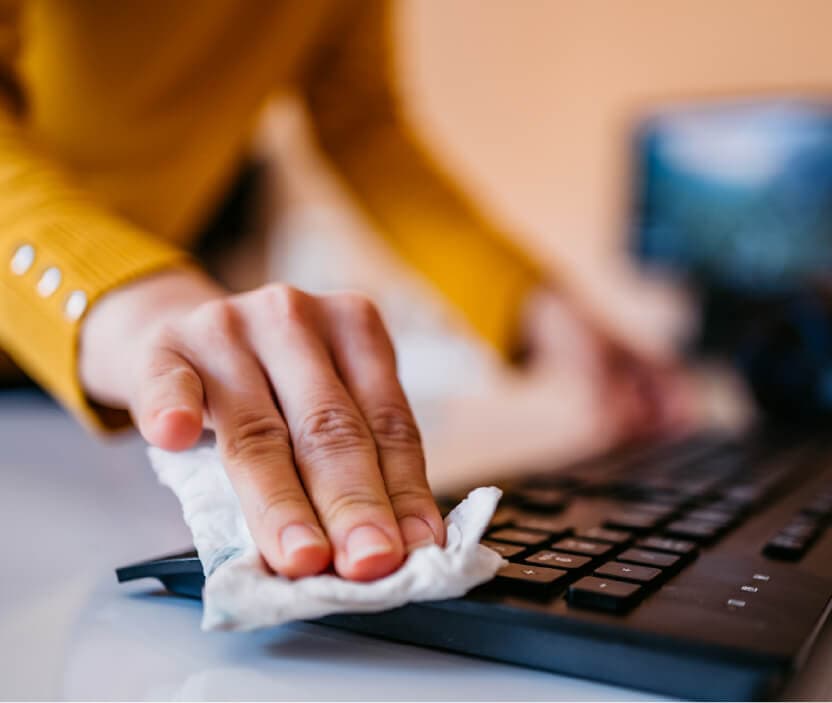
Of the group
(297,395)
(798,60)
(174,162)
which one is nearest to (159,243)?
(297,395)

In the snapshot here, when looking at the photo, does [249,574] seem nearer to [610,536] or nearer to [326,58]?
[610,536]

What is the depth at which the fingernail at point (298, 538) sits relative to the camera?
0.28 meters

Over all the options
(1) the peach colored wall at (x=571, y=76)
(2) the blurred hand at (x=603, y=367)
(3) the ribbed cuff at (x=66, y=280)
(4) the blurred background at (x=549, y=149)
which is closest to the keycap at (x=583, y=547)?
(3) the ribbed cuff at (x=66, y=280)

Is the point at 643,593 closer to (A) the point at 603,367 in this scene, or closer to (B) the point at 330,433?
(B) the point at 330,433

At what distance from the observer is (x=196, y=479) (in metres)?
0.34

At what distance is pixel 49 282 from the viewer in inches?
16.3

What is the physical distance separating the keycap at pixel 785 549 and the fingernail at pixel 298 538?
0.62 ft

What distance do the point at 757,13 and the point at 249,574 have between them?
5.66 feet

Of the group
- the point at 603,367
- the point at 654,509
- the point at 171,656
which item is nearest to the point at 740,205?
the point at 603,367

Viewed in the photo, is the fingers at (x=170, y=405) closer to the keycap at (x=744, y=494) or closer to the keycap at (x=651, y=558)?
the keycap at (x=651, y=558)

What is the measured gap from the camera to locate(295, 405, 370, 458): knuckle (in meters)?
0.33

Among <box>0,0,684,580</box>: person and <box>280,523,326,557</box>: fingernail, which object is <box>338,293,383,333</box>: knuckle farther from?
<box>280,523,326,557</box>: fingernail

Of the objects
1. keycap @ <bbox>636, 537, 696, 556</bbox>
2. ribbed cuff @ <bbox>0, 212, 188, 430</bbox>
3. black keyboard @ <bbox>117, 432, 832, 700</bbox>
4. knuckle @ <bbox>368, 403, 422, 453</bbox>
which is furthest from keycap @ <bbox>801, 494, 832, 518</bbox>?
ribbed cuff @ <bbox>0, 212, 188, 430</bbox>

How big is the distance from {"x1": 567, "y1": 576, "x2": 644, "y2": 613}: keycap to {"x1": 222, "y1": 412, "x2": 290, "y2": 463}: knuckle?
12 cm
